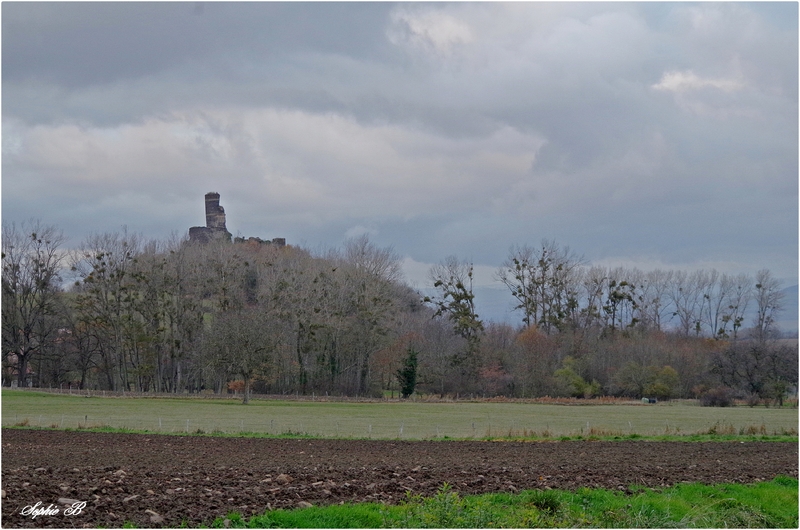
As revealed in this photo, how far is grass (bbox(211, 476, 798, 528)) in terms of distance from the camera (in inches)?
406

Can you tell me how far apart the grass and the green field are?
64.1 ft

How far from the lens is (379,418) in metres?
49.3

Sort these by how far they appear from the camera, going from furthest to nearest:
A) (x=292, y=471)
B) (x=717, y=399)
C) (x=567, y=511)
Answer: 1. (x=717, y=399)
2. (x=292, y=471)
3. (x=567, y=511)

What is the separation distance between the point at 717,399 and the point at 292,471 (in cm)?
6607

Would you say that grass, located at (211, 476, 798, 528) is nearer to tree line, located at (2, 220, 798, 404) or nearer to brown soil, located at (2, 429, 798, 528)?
brown soil, located at (2, 429, 798, 528)

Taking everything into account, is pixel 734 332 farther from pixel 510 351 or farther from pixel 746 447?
pixel 746 447

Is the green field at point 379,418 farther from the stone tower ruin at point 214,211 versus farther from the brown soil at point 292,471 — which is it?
the stone tower ruin at point 214,211

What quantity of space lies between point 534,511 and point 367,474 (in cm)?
471

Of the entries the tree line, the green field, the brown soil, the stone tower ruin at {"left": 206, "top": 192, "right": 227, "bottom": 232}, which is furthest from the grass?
the stone tower ruin at {"left": 206, "top": 192, "right": 227, "bottom": 232}

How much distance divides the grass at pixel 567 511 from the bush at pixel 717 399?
61.9 meters

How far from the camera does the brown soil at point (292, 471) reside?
1098cm

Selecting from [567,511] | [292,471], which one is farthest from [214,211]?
[567,511]

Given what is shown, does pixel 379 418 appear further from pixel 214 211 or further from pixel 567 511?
pixel 214 211

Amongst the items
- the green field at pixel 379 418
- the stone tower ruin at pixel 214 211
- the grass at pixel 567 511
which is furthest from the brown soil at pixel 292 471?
the stone tower ruin at pixel 214 211
